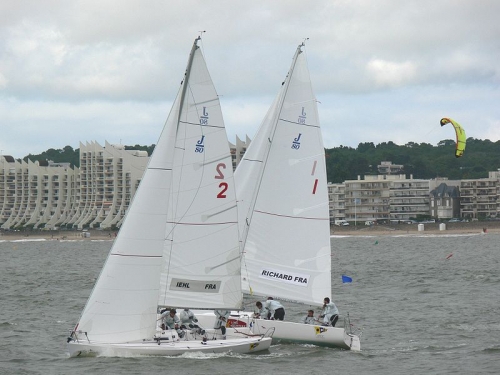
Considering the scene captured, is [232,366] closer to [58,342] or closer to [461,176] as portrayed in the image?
[58,342]

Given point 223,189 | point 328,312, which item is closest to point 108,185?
point 328,312

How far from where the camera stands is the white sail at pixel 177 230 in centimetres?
2244

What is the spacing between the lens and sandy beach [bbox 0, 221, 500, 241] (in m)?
142

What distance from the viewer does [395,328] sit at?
31.0m

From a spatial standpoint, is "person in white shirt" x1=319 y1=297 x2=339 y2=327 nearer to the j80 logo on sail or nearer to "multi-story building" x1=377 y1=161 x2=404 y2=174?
the j80 logo on sail

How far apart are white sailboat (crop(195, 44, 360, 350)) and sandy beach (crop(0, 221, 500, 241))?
4490 inches

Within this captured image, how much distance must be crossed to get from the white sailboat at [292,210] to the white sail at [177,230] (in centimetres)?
293

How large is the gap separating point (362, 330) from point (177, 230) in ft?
30.8

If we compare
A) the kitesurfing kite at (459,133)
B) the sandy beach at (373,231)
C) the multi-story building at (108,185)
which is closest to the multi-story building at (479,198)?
the sandy beach at (373,231)

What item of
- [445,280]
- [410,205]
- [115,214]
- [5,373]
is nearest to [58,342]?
[5,373]

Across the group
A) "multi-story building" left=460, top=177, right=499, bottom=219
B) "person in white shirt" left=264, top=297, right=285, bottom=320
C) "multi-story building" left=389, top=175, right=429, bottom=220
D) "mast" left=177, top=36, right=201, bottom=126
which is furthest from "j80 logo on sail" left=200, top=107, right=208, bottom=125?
"multi-story building" left=389, top=175, right=429, bottom=220

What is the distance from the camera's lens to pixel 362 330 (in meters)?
30.5

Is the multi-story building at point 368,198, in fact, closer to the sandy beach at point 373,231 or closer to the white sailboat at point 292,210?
the sandy beach at point 373,231

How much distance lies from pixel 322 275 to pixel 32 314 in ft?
42.6
